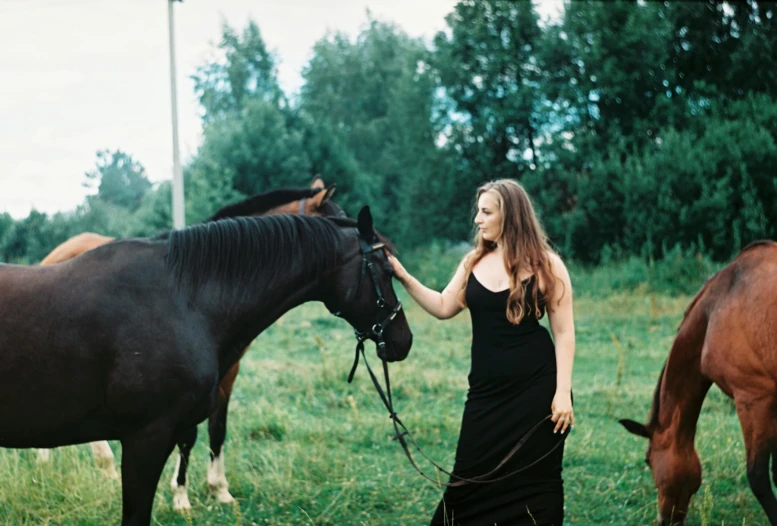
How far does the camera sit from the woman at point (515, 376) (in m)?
3.27

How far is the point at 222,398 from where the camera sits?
4863 millimetres

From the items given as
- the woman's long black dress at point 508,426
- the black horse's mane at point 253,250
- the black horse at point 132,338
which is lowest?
the woman's long black dress at point 508,426

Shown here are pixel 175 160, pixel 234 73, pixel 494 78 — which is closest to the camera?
pixel 175 160

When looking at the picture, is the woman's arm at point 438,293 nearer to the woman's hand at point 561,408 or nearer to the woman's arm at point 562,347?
the woman's arm at point 562,347

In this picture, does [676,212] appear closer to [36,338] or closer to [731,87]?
[731,87]

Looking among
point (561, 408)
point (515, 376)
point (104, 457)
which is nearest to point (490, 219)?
point (515, 376)

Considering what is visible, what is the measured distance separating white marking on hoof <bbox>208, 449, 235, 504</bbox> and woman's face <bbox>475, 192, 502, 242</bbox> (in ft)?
8.61

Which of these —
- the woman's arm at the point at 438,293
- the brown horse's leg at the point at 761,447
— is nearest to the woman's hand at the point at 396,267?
the woman's arm at the point at 438,293

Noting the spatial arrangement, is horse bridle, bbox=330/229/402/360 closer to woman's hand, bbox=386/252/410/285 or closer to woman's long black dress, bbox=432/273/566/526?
woman's hand, bbox=386/252/410/285

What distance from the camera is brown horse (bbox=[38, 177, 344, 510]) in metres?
4.74

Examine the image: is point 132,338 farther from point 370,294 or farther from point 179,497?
point 179,497

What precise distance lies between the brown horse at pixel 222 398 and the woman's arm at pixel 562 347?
219 cm

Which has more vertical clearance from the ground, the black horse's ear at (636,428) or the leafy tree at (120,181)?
the leafy tree at (120,181)

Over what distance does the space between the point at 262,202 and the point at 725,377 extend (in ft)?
10.7
